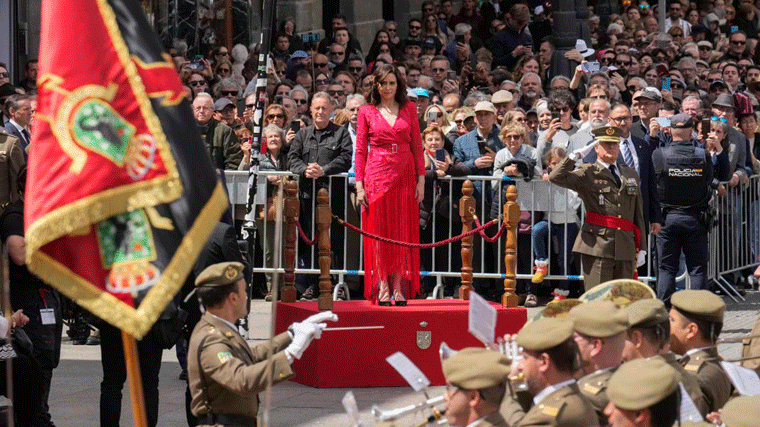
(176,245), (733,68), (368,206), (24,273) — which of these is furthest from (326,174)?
(733,68)

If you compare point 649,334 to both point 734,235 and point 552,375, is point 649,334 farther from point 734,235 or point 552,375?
point 734,235

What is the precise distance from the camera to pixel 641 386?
4.93 meters

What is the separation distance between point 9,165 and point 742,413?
Answer: 729 cm

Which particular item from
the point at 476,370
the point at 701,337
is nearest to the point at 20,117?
the point at 701,337

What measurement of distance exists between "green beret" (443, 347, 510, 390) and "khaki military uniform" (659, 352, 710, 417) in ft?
3.46

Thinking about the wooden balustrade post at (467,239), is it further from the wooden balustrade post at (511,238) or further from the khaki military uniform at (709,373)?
the khaki military uniform at (709,373)

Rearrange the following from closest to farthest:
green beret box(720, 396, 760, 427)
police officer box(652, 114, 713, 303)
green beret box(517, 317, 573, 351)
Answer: green beret box(720, 396, 760, 427) → green beret box(517, 317, 573, 351) → police officer box(652, 114, 713, 303)

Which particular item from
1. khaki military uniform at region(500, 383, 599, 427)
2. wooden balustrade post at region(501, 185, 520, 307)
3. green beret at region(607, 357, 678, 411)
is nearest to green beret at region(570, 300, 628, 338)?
khaki military uniform at region(500, 383, 599, 427)

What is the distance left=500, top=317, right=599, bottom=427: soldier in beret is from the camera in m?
5.49

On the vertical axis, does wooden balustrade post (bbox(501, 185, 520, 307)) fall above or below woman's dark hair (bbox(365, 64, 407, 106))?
below

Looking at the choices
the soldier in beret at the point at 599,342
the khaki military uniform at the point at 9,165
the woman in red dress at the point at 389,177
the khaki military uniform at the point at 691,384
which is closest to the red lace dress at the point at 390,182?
the woman in red dress at the point at 389,177

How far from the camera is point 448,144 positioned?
13742 mm

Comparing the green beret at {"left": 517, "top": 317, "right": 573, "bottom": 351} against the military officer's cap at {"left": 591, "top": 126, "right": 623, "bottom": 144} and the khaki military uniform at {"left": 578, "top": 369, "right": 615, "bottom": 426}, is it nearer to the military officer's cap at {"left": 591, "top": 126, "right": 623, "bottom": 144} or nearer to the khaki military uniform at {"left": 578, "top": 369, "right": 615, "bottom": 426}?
the khaki military uniform at {"left": 578, "top": 369, "right": 615, "bottom": 426}

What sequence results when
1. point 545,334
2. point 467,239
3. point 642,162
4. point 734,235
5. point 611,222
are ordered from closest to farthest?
point 545,334 → point 467,239 → point 611,222 → point 642,162 → point 734,235
